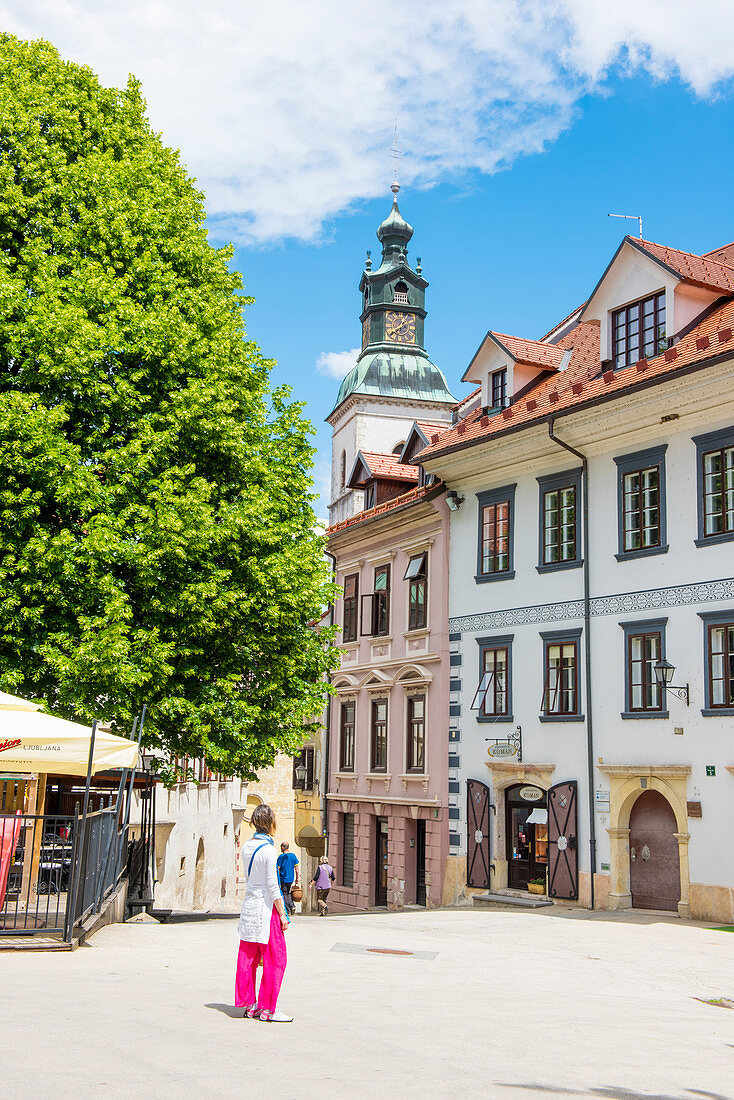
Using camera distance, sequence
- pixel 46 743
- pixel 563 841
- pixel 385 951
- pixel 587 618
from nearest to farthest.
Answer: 1. pixel 46 743
2. pixel 385 951
3. pixel 563 841
4. pixel 587 618

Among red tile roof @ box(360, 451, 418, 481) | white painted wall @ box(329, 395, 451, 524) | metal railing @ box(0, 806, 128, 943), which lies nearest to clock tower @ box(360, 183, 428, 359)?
white painted wall @ box(329, 395, 451, 524)

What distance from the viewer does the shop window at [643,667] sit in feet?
72.7

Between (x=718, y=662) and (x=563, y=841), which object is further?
(x=563, y=841)

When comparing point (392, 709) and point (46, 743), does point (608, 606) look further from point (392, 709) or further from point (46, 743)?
point (46, 743)

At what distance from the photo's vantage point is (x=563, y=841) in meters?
23.8

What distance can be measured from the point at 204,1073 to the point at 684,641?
16613 millimetres

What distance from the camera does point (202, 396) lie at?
19.9 meters

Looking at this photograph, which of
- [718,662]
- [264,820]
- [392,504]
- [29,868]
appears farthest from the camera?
[392,504]

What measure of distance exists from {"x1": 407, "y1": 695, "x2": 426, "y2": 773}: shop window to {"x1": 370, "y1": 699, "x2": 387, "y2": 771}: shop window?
1.76m

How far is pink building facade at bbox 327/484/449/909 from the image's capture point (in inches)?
1148

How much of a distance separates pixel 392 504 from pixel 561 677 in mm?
10310

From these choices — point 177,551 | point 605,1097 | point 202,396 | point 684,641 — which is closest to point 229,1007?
point 605,1097

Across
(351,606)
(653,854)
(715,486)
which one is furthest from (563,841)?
(351,606)

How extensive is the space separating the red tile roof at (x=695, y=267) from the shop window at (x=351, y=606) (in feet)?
48.6
